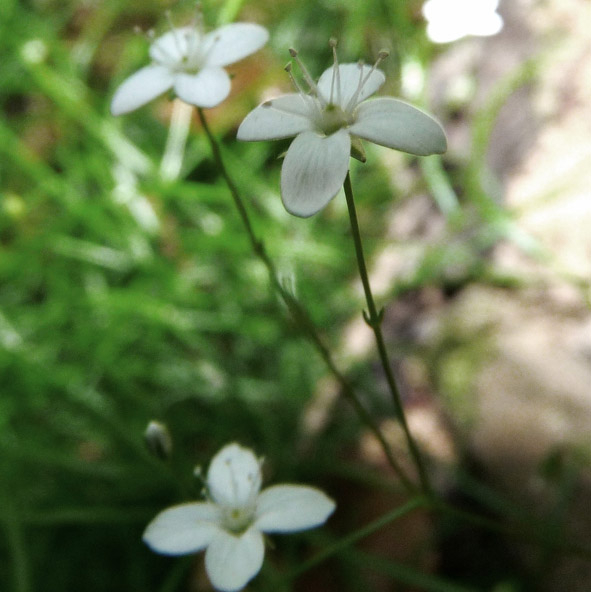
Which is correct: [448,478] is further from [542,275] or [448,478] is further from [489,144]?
[489,144]

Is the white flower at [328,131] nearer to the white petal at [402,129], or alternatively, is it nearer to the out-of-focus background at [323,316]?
the white petal at [402,129]

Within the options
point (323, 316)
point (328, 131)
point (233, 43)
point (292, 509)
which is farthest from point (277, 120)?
point (323, 316)

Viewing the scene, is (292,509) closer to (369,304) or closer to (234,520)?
(234,520)

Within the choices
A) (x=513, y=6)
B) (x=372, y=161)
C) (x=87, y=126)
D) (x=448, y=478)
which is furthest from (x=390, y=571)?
(x=513, y=6)

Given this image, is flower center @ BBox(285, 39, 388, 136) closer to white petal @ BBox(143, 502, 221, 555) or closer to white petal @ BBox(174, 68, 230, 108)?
white petal @ BBox(174, 68, 230, 108)

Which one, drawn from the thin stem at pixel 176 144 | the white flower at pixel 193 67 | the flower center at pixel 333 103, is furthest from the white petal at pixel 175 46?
the thin stem at pixel 176 144

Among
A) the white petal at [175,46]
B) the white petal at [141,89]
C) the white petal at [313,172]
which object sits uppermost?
the white petal at [175,46]
